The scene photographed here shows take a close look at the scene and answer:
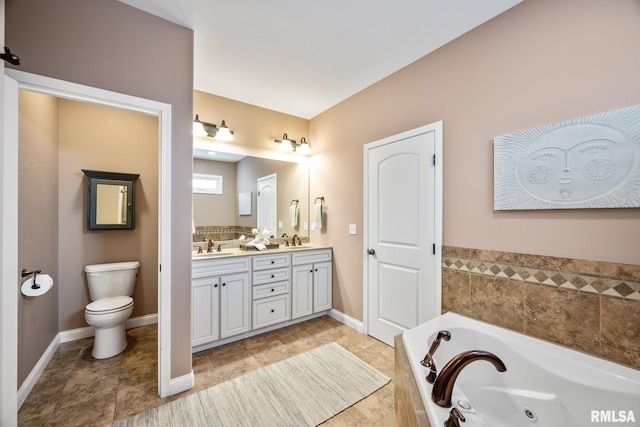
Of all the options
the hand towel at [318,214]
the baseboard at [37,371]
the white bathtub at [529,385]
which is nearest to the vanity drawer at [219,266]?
the hand towel at [318,214]

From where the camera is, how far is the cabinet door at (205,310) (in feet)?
7.65

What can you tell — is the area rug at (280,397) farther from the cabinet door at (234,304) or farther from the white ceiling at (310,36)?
the white ceiling at (310,36)

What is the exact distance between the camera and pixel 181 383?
187 cm

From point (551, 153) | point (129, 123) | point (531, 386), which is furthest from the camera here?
point (129, 123)

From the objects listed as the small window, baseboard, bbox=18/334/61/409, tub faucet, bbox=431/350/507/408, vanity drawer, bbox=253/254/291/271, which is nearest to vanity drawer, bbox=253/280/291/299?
vanity drawer, bbox=253/254/291/271

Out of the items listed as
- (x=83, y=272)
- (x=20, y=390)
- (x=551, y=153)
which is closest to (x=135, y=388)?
(x=20, y=390)

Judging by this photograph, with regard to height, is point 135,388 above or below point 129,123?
below

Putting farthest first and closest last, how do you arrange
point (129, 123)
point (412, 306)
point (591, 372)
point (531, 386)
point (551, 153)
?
point (129, 123), point (412, 306), point (551, 153), point (531, 386), point (591, 372)

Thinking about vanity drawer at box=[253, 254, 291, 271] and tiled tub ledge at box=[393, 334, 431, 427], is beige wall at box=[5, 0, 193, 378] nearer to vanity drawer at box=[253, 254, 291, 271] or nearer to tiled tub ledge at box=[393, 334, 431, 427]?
vanity drawer at box=[253, 254, 291, 271]

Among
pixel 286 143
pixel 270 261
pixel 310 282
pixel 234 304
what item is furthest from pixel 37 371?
pixel 286 143

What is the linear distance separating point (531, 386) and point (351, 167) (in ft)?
7.66

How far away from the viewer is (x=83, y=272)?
2590 mm

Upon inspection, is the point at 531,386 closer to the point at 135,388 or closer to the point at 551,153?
the point at 551,153

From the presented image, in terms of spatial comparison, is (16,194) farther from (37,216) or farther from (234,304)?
(234,304)
